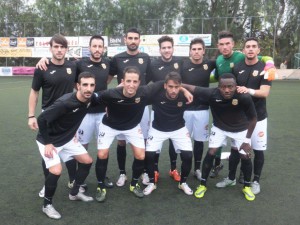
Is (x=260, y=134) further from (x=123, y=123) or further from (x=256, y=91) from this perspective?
(x=123, y=123)

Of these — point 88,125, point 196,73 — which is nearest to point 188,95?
point 196,73

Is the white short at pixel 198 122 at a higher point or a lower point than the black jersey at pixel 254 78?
lower

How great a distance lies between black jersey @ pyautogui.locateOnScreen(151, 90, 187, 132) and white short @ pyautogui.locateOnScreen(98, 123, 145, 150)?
32cm

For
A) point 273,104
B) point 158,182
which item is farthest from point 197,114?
point 273,104

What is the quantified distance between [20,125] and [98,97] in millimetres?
5351

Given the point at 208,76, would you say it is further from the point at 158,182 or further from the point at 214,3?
the point at 214,3

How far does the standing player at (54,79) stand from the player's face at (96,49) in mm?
449

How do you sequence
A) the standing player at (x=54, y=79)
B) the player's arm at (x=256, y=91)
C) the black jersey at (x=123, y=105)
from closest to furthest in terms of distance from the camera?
the player's arm at (x=256, y=91) < the standing player at (x=54, y=79) < the black jersey at (x=123, y=105)

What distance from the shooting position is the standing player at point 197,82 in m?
4.73

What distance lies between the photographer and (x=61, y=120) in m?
3.87

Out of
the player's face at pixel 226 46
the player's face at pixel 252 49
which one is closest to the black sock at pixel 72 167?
the player's face at pixel 226 46

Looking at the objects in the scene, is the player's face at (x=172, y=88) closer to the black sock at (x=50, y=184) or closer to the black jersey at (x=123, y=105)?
the black jersey at (x=123, y=105)

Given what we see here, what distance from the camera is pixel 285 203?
413 centimetres

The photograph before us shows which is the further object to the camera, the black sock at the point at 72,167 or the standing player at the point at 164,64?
the standing player at the point at 164,64
